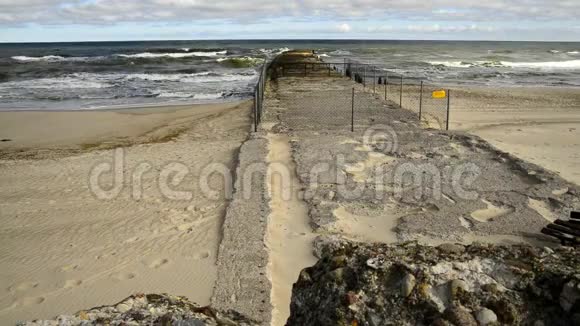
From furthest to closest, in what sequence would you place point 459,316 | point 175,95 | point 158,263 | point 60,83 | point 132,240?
point 60,83
point 175,95
point 132,240
point 158,263
point 459,316

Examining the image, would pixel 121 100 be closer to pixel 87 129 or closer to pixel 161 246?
pixel 87 129

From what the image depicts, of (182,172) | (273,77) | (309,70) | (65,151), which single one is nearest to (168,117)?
(65,151)

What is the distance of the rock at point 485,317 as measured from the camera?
1.94 meters

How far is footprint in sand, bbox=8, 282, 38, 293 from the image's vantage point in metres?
5.48

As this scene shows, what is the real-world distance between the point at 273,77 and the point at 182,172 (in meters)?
19.4

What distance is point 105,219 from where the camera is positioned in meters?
7.46

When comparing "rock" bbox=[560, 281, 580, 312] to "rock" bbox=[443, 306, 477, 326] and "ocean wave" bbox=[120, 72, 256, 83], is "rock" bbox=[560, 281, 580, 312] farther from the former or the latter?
"ocean wave" bbox=[120, 72, 256, 83]

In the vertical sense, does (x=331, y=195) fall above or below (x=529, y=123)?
below

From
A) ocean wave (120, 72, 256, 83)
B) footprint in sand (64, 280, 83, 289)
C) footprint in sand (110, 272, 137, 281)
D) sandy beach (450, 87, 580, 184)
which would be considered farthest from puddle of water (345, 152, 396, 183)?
ocean wave (120, 72, 256, 83)

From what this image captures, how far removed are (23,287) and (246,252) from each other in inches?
96.7

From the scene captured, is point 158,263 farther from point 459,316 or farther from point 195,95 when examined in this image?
point 195,95

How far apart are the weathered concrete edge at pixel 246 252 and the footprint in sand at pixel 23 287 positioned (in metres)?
2.04

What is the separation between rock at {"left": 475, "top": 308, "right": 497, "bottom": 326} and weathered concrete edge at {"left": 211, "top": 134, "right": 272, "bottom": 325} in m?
2.27

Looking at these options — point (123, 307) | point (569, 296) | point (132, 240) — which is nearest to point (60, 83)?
point (132, 240)
